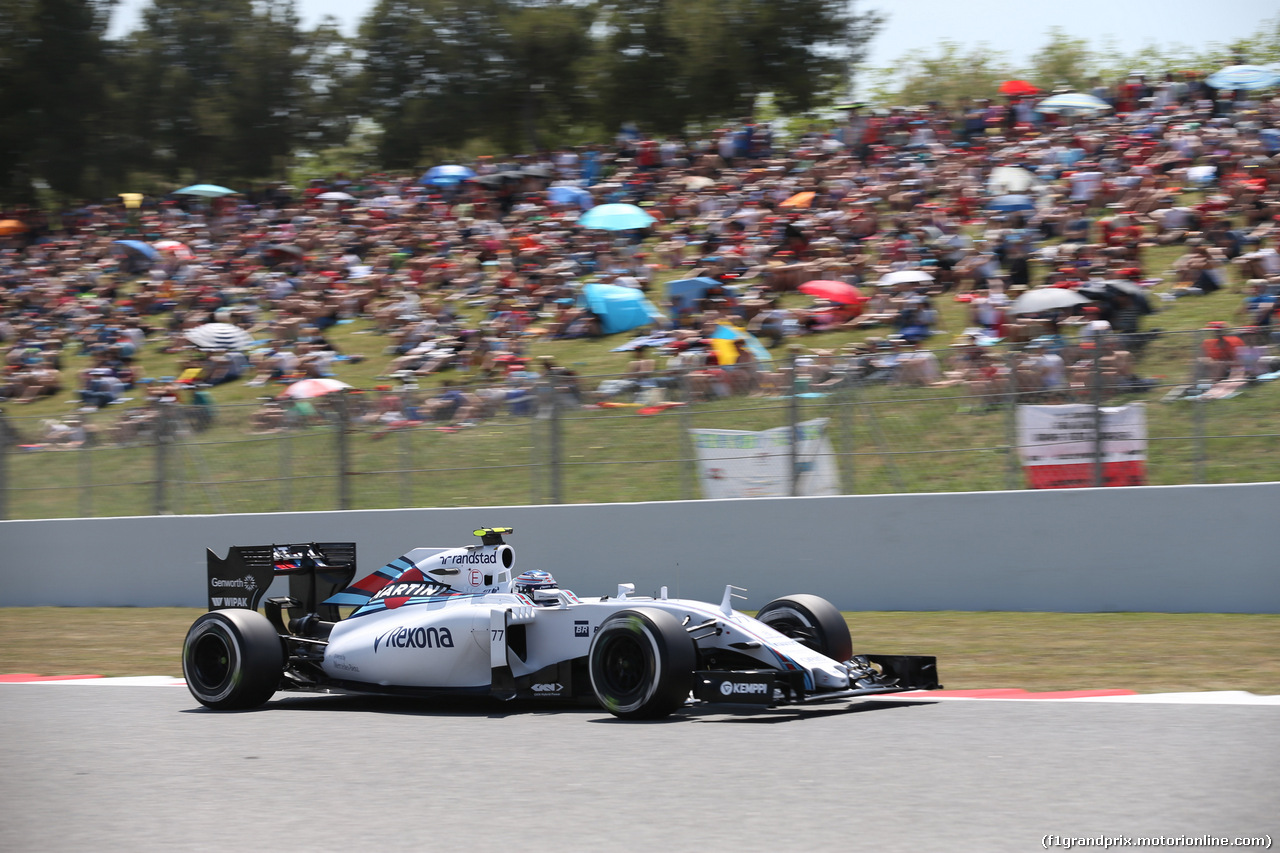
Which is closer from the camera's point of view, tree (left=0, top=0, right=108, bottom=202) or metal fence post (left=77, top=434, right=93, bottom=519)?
metal fence post (left=77, top=434, right=93, bottom=519)

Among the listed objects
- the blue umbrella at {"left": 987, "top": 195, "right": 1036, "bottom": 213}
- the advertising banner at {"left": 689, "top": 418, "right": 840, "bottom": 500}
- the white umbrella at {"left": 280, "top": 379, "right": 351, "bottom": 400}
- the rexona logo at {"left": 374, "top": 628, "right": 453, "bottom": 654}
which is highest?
the blue umbrella at {"left": 987, "top": 195, "right": 1036, "bottom": 213}

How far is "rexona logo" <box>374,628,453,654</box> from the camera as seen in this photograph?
7547 mm

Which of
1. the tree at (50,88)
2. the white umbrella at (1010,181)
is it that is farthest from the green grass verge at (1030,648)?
the tree at (50,88)

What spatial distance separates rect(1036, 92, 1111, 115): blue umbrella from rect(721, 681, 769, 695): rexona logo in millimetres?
16032

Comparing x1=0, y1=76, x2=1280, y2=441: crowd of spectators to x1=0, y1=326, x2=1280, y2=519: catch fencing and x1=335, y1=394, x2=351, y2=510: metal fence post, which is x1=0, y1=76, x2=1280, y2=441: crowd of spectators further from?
x1=335, y1=394, x2=351, y2=510: metal fence post

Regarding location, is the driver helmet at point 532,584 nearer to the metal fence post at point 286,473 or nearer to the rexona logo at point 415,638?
the rexona logo at point 415,638

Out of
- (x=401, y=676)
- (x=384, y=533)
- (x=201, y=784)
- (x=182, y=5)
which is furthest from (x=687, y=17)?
(x=201, y=784)

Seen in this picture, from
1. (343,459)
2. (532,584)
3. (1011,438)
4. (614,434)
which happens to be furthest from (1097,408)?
(343,459)

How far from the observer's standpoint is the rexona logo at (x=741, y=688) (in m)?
6.58

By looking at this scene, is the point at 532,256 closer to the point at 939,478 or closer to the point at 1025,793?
the point at 939,478

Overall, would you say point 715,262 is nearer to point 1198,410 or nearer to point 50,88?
point 1198,410

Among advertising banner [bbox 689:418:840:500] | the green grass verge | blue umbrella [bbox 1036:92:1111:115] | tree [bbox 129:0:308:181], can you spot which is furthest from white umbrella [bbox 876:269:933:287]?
tree [bbox 129:0:308:181]

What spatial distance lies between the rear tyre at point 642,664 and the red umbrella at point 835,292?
10.3 meters

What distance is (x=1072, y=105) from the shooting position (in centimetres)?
2061
